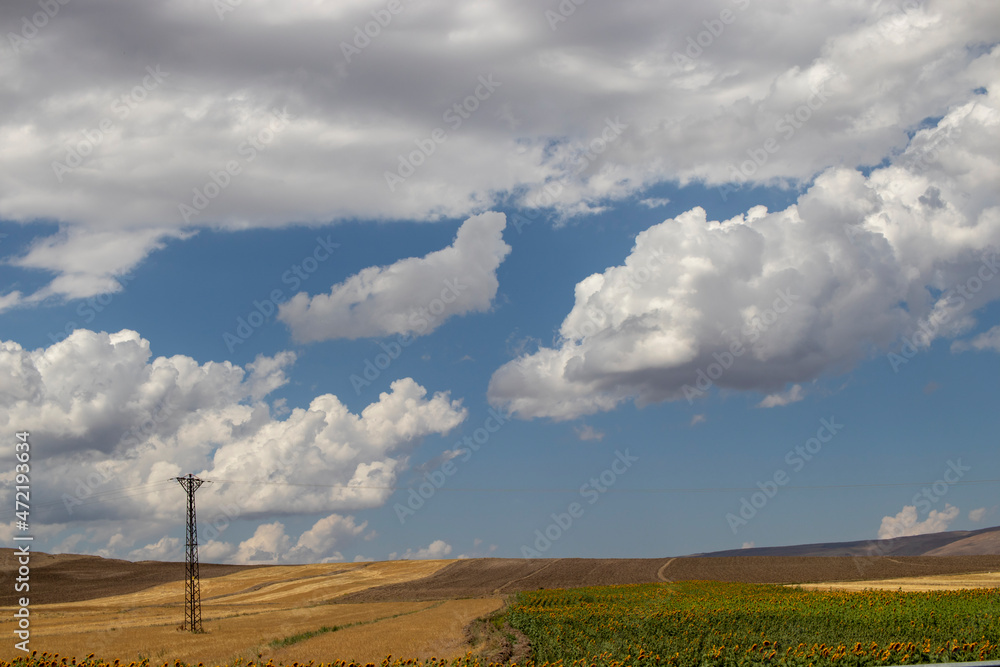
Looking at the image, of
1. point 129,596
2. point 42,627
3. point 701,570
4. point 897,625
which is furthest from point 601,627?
point 129,596

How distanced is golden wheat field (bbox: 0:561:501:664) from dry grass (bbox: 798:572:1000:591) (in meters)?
32.3

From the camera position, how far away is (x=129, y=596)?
98.8 meters

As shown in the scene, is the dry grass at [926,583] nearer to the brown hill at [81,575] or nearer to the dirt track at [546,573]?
the dirt track at [546,573]

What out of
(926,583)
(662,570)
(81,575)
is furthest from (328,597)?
(926,583)

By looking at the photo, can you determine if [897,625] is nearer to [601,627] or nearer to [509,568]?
[601,627]

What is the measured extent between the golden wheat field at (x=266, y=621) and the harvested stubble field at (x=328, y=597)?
16 cm

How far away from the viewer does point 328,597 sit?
8512 cm

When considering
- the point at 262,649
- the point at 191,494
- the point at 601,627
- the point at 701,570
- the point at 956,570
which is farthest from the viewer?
the point at 701,570

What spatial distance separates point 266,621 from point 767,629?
41.7 meters

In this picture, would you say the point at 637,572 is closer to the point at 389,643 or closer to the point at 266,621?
the point at 266,621

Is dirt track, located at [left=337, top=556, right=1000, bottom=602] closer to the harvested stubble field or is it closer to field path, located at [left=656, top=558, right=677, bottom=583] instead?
field path, located at [left=656, top=558, right=677, bottom=583]

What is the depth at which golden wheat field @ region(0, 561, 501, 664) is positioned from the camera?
35.5 meters

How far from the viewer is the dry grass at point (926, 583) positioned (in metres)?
64.5

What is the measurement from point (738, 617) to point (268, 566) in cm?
10658
